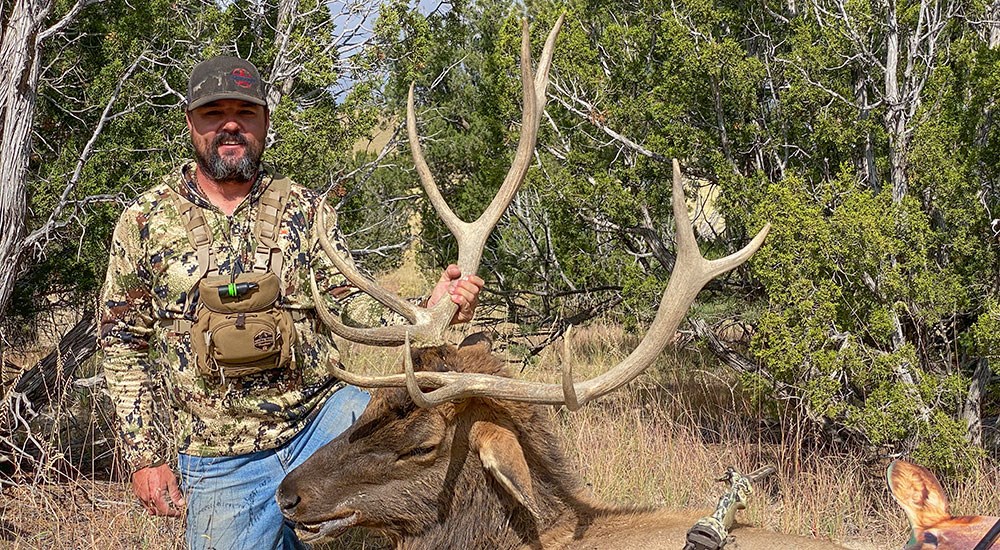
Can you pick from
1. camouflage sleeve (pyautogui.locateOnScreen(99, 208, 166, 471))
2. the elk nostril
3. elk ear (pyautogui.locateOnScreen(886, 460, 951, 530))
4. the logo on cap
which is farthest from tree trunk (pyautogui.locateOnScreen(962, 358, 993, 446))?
camouflage sleeve (pyautogui.locateOnScreen(99, 208, 166, 471))

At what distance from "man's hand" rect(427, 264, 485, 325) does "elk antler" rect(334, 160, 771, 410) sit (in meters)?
0.40

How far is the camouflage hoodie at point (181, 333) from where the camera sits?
366cm

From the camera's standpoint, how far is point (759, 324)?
521cm

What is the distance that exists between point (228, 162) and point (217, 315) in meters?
0.66

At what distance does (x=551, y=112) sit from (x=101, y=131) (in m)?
3.39

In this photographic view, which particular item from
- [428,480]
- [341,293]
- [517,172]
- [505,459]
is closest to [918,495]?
[505,459]

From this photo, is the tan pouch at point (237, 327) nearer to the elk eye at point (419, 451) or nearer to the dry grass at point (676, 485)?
the elk eye at point (419, 451)

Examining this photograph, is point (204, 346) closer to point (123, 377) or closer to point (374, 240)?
point (123, 377)

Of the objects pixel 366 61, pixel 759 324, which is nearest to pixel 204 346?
pixel 759 324

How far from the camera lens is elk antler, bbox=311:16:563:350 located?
11.4ft

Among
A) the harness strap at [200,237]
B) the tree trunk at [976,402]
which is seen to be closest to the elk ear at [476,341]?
the harness strap at [200,237]

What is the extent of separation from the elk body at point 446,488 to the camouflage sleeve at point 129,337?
0.78m

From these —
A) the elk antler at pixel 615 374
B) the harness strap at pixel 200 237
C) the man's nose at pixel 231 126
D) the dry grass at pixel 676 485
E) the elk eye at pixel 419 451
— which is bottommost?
the dry grass at pixel 676 485

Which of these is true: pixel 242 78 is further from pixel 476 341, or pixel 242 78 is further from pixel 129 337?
pixel 476 341
